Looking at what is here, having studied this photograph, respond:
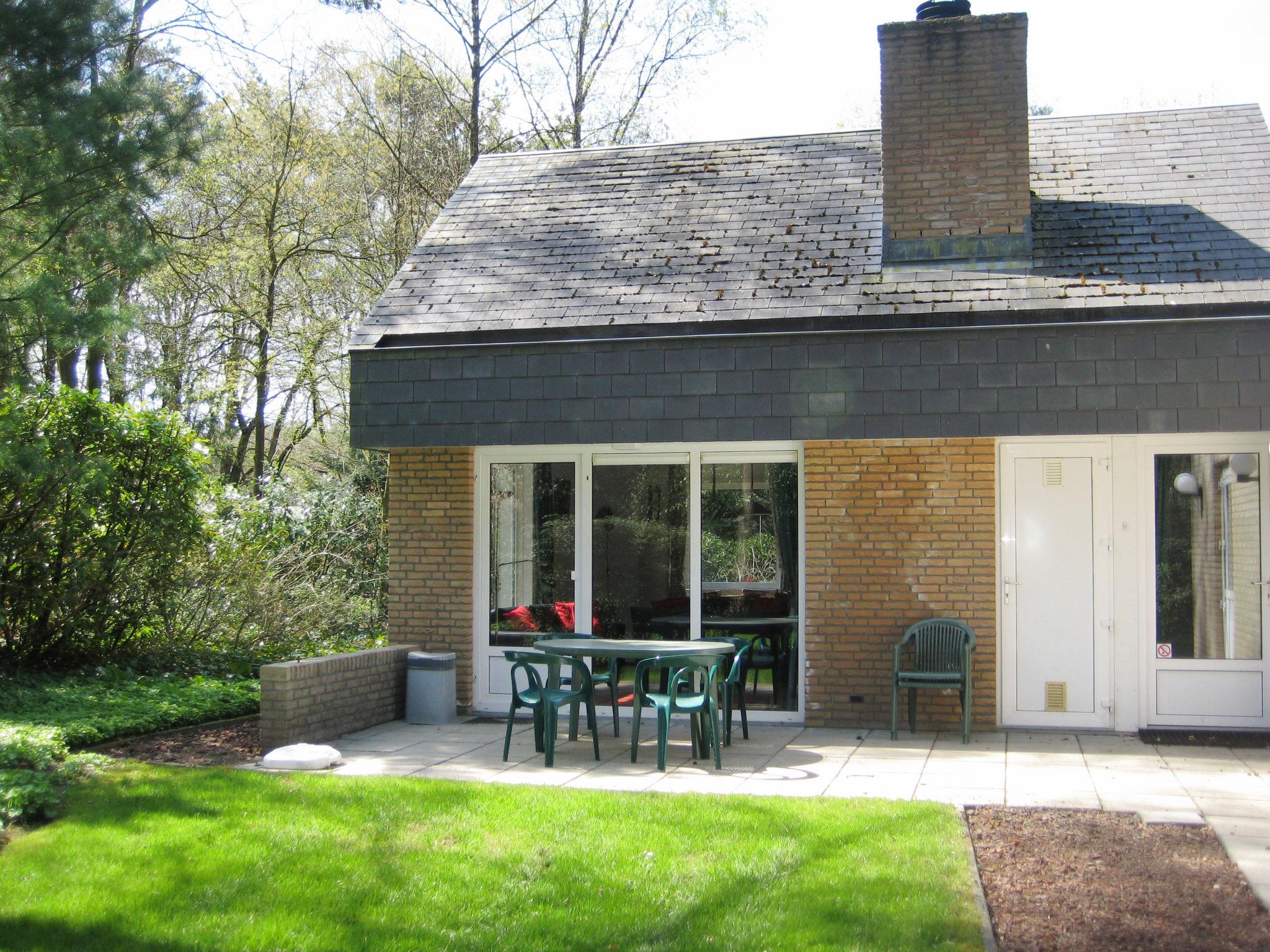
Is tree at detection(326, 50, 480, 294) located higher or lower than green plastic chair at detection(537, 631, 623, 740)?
higher

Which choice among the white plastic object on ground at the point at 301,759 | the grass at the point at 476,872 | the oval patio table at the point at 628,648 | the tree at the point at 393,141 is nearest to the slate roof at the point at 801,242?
the oval patio table at the point at 628,648

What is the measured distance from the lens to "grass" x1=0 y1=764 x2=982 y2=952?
4660mm

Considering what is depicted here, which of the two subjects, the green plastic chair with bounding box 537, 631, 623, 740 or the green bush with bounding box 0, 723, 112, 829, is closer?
the green bush with bounding box 0, 723, 112, 829

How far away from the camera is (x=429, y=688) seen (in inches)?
389

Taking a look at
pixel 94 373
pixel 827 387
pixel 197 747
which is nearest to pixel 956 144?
pixel 827 387

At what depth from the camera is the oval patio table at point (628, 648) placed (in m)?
8.21

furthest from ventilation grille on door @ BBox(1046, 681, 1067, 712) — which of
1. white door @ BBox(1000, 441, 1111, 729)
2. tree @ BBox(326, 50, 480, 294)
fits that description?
tree @ BBox(326, 50, 480, 294)

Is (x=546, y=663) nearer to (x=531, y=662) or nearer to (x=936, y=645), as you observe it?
(x=531, y=662)

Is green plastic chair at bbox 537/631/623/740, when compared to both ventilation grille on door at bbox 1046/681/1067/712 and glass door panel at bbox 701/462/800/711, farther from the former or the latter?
ventilation grille on door at bbox 1046/681/1067/712

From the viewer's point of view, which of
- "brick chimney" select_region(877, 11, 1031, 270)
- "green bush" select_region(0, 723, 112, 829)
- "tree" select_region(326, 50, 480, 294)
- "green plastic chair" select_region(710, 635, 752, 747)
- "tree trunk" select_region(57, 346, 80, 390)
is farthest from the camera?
"tree" select_region(326, 50, 480, 294)

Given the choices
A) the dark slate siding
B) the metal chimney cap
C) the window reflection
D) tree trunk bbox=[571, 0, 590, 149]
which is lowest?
the window reflection

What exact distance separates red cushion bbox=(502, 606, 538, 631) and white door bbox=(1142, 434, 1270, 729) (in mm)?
5228

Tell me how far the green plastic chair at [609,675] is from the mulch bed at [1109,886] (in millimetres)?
3594

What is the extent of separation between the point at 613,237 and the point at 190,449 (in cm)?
494
